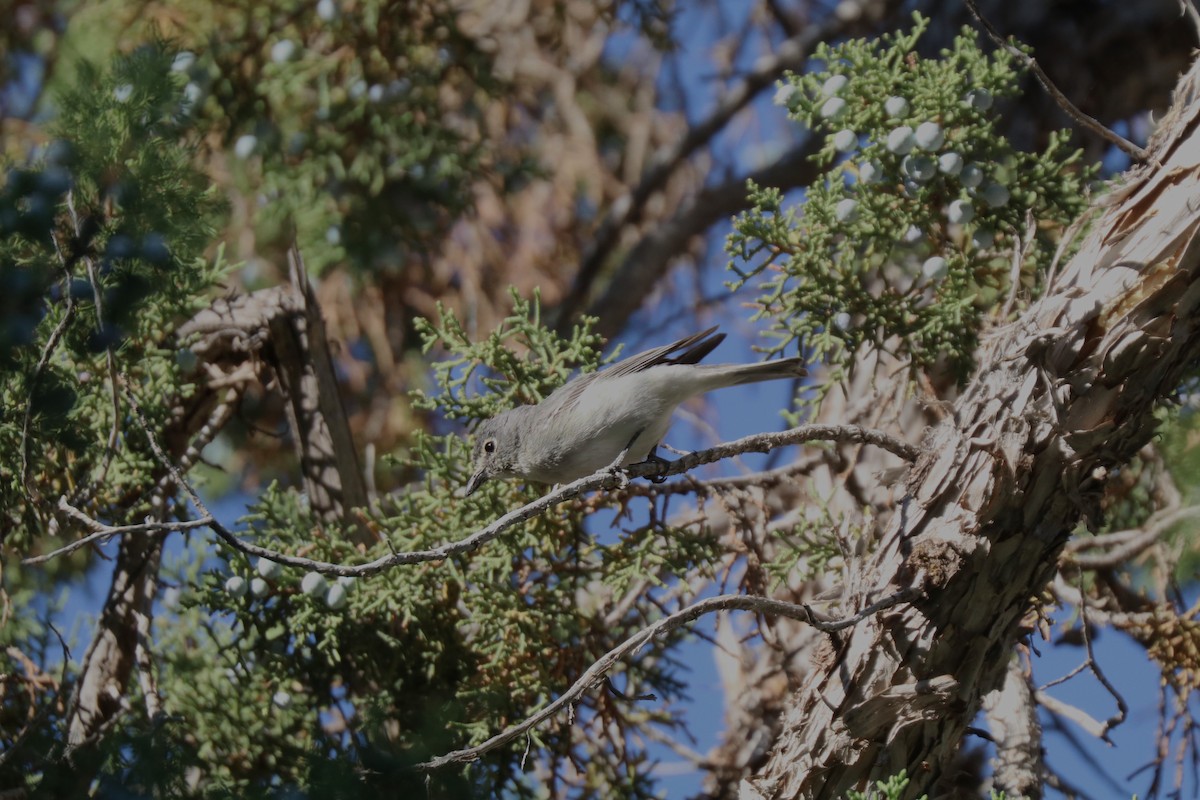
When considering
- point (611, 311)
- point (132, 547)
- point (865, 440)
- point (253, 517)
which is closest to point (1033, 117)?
point (611, 311)

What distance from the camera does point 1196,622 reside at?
423cm

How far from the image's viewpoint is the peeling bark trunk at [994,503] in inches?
124

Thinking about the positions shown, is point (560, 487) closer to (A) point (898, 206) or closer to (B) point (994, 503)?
(B) point (994, 503)

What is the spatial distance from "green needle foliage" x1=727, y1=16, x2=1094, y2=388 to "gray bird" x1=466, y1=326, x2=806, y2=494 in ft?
0.80

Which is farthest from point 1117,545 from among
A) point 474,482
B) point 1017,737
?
point 474,482

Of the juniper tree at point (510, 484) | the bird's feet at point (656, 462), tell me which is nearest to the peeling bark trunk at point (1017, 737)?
the juniper tree at point (510, 484)

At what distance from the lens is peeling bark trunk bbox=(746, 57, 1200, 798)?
3.16m

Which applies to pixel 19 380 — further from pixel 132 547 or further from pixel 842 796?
pixel 842 796

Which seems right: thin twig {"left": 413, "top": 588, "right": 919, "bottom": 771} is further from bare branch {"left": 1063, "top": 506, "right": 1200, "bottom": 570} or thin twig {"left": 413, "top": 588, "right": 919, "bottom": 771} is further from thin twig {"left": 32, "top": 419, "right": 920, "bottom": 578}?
bare branch {"left": 1063, "top": 506, "right": 1200, "bottom": 570}

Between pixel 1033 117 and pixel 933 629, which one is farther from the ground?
pixel 1033 117

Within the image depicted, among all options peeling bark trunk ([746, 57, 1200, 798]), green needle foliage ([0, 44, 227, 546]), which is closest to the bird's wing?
peeling bark trunk ([746, 57, 1200, 798])

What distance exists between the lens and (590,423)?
389cm

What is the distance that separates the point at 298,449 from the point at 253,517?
0.61 metres

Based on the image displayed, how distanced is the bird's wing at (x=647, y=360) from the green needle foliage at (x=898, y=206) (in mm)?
227
